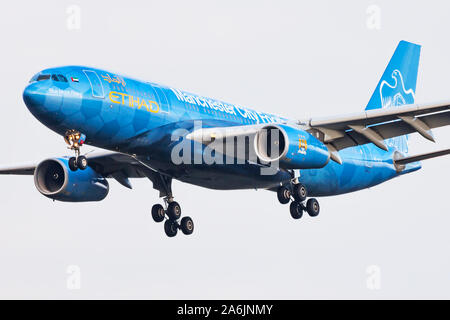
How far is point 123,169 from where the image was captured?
4297cm

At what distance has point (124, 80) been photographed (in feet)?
122

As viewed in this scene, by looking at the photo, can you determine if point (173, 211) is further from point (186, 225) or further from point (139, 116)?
point (139, 116)

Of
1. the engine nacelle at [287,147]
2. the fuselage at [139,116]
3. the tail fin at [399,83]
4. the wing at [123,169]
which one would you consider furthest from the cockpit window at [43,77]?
the tail fin at [399,83]

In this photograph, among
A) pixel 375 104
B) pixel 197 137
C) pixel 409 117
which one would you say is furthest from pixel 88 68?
pixel 375 104

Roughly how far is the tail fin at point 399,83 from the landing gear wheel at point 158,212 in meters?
12.5

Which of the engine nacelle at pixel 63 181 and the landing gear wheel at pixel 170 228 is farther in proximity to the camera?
the landing gear wheel at pixel 170 228

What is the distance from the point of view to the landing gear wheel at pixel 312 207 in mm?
43719

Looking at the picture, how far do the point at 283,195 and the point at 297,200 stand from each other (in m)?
0.96

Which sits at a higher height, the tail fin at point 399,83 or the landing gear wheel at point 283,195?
the tail fin at point 399,83

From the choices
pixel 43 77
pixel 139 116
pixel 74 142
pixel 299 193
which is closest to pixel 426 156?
pixel 299 193

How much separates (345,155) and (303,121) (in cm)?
653

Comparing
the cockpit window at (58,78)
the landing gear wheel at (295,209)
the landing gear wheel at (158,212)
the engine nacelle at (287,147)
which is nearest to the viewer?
the cockpit window at (58,78)

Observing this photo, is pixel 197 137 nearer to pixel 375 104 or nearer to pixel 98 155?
pixel 98 155

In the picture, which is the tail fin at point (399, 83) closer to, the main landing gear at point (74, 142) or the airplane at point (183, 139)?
the airplane at point (183, 139)
